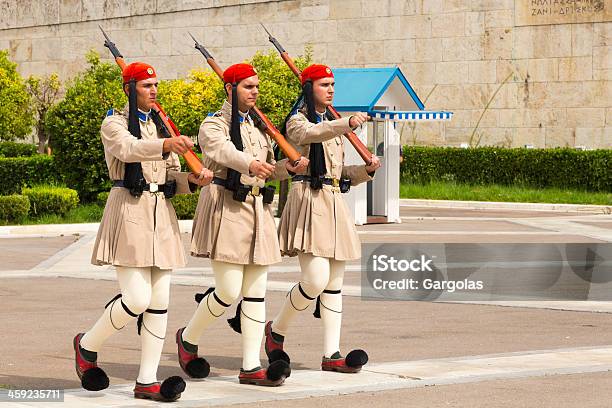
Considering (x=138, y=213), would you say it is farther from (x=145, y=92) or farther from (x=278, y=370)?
(x=278, y=370)

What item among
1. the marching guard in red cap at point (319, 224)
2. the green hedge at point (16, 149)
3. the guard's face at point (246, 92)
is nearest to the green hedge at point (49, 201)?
the green hedge at point (16, 149)

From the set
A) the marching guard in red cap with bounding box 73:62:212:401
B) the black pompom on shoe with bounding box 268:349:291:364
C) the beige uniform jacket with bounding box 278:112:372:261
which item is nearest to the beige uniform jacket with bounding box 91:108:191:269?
the marching guard in red cap with bounding box 73:62:212:401

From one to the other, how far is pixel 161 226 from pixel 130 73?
3.15ft

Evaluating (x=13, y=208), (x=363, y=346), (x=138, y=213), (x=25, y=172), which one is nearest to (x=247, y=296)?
(x=138, y=213)

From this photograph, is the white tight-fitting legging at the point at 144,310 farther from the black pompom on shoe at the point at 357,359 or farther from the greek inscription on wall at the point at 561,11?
the greek inscription on wall at the point at 561,11

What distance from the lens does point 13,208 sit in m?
23.0

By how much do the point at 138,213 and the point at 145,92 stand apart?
76 centimetres

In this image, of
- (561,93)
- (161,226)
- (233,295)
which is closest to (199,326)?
(233,295)

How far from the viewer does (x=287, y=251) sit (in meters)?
9.20

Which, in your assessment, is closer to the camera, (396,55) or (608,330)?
(608,330)

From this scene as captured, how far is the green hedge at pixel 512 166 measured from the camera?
102 ft

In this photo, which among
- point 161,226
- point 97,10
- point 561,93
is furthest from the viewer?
point 97,10

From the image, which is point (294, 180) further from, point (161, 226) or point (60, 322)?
point (60, 322)

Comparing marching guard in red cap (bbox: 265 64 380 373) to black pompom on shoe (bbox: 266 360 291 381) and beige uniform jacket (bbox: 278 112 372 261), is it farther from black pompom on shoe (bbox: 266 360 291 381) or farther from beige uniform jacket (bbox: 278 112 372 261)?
black pompom on shoe (bbox: 266 360 291 381)
